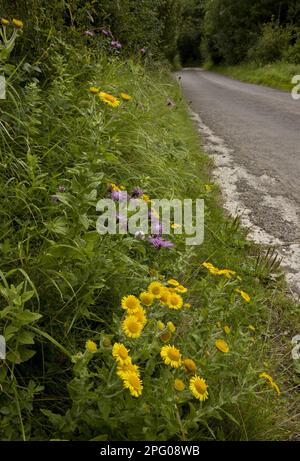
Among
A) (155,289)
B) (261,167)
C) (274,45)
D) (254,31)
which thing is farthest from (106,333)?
(254,31)

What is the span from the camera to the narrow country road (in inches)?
119

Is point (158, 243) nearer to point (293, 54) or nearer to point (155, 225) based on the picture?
point (155, 225)

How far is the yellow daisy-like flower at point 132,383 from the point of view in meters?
1.15

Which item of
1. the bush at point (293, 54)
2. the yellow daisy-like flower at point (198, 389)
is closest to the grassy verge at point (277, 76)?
the bush at point (293, 54)

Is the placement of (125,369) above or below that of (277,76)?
below

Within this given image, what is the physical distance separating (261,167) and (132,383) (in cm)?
381

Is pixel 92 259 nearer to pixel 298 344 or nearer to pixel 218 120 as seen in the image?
pixel 298 344

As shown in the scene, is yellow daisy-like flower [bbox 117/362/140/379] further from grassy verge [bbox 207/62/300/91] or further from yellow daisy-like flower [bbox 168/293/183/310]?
grassy verge [bbox 207/62/300/91]

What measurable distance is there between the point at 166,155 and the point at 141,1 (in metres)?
5.08

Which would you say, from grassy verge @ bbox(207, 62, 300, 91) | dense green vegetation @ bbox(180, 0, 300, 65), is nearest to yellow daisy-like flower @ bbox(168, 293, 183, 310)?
grassy verge @ bbox(207, 62, 300, 91)

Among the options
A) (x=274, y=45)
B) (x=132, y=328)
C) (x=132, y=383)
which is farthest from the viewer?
(x=274, y=45)

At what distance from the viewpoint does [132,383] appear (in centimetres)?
116

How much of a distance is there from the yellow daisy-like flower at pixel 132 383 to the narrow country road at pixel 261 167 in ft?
4.85

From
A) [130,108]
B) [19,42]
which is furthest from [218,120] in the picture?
[19,42]
